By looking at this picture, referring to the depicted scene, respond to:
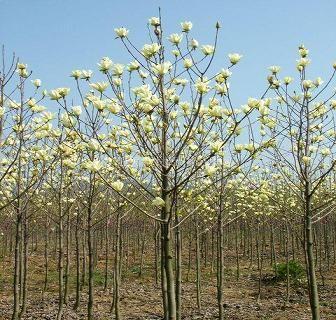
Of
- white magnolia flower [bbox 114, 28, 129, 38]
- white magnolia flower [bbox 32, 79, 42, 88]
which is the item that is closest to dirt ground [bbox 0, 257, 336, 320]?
white magnolia flower [bbox 32, 79, 42, 88]

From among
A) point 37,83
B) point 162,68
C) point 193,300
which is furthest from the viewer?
point 193,300

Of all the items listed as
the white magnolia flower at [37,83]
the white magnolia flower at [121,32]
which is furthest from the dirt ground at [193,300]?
the white magnolia flower at [121,32]

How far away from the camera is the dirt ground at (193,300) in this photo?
11.6 meters

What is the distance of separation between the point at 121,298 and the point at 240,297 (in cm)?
405

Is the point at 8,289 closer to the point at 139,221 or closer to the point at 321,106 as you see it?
the point at 139,221

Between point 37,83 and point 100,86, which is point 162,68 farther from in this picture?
point 37,83

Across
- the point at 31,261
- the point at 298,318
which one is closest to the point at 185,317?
the point at 298,318

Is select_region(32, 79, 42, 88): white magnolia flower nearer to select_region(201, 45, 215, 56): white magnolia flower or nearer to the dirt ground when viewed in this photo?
select_region(201, 45, 215, 56): white magnolia flower

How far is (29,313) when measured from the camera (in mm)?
11461

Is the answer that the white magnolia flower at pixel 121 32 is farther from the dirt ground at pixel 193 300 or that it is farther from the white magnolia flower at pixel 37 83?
the dirt ground at pixel 193 300

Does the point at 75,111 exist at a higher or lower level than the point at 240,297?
higher

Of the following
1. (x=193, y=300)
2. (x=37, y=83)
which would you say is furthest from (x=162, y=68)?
(x=193, y=300)

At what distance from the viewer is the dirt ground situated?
11.6 metres

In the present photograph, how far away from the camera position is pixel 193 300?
13797 millimetres
